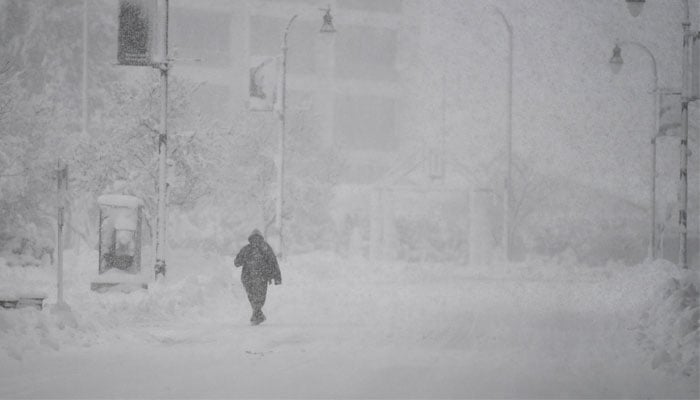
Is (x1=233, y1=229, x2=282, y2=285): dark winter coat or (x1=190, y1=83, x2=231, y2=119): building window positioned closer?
(x1=233, y1=229, x2=282, y2=285): dark winter coat

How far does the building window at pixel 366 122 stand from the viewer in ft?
221

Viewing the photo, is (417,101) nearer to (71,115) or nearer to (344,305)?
(71,115)

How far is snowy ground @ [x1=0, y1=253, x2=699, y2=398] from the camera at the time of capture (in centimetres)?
960

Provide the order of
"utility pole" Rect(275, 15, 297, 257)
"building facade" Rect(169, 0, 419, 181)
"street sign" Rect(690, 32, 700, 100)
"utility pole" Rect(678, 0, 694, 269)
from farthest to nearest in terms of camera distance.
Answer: "building facade" Rect(169, 0, 419, 181)
"utility pole" Rect(275, 15, 297, 257)
"utility pole" Rect(678, 0, 694, 269)
"street sign" Rect(690, 32, 700, 100)

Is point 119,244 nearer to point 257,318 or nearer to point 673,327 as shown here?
point 257,318

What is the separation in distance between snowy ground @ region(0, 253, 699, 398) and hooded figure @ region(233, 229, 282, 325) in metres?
0.49

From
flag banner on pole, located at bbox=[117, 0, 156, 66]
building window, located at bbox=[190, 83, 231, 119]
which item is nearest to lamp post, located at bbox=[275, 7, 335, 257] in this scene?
flag banner on pole, located at bbox=[117, 0, 156, 66]

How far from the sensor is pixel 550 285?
2884 centimetres

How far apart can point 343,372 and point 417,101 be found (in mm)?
60916

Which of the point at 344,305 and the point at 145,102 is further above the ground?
the point at 145,102

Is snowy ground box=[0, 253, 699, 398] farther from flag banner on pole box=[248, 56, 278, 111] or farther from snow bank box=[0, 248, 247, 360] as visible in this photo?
flag banner on pole box=[248, 56, 278, 111]

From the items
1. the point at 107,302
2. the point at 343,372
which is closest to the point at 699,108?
the point at 107,302

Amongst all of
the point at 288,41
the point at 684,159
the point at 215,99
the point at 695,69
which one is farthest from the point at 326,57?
the point at 695,69

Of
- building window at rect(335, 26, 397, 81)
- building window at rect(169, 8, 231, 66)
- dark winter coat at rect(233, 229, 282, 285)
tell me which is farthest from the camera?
building window at rect(335, 26, 397, 81)
